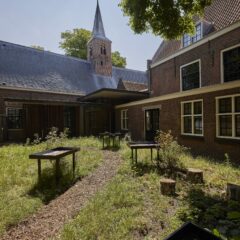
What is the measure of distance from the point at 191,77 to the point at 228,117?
5.80m

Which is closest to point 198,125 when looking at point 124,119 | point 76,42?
point 124,119

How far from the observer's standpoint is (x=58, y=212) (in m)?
4.48

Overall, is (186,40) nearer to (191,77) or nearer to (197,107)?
(191,77)

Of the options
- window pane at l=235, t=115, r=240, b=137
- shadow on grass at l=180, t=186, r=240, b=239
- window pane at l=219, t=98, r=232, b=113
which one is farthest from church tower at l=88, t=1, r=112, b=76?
shadow on grass at l=180, t=186, r=240, b=239

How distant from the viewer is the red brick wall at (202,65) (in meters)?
11.6

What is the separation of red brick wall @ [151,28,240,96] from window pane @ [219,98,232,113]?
3.14 metres

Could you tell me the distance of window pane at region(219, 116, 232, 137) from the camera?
8821 millimetres

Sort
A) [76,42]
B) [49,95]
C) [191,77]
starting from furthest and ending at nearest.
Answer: [76,42], [49,95], [191,77]

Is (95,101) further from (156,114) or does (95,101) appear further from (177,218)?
(177,218)

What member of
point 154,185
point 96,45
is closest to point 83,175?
point 154,185

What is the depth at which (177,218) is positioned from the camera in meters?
3.90

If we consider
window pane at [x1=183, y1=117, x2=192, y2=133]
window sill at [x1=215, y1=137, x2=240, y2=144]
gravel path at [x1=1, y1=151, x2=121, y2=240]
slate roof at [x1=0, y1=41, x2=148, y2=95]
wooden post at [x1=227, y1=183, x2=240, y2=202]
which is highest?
slate roof at [x1=0, y1=41, x2=148, y2=95]

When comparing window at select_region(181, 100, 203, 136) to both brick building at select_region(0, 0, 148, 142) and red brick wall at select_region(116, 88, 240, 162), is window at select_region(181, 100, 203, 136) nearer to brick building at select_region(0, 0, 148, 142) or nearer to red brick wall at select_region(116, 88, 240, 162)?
red brick wall at select_region(116, 88, 240, 162)

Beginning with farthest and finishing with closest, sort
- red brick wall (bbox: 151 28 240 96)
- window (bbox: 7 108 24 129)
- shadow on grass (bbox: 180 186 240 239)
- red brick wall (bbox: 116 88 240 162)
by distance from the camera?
window (bbox: 7 108 24 129) < red brick wall (bbox: 151 28 240 96) < red brick wall (bbox: 116 88 240 162) < shadow on grass (bbox: 180 186 240 239)
